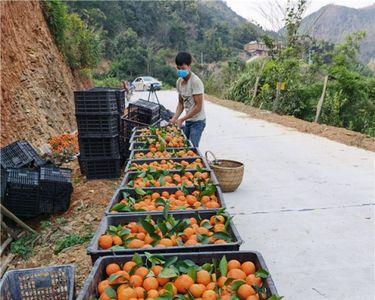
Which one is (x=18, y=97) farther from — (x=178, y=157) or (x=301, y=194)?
(x=301, y=194)

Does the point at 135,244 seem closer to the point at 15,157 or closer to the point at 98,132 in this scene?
the point at 98,132

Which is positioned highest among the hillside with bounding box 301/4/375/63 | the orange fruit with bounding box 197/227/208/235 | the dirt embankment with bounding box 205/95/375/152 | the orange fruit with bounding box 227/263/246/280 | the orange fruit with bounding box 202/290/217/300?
the hillside with bounding box 301/4/375/63

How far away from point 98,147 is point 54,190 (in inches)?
46.8

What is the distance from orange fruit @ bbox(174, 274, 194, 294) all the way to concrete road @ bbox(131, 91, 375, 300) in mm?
1365

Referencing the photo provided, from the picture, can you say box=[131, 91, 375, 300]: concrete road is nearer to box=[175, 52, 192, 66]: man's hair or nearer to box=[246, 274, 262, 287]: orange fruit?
box=[246, 274, 262, 287]: orange fruit

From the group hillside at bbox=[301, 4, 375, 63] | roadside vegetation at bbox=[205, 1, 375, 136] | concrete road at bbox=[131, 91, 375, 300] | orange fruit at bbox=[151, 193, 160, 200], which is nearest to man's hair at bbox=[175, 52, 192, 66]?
concrete road at bbox=[131, 91, 375, 300]

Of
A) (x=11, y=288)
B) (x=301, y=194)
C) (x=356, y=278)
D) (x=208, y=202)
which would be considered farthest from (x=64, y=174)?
(x=356, y=278)

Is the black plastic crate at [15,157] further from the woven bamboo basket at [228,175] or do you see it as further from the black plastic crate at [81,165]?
the woven bamboo basket at [228,175]

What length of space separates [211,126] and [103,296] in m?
10.2

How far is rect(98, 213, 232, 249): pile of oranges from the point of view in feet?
7.54

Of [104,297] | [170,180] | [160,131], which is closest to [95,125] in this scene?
[160,131]

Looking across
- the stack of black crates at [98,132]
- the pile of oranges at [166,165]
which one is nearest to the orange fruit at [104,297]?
the pile of oranges at [166,165]

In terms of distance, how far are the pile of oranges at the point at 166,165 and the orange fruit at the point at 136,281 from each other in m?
1.86

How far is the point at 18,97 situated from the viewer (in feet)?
27.2
